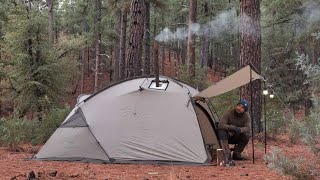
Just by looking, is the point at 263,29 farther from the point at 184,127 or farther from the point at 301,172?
the point at 301,172

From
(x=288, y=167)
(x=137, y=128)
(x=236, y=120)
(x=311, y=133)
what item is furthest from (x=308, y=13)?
(x=288, y=167)

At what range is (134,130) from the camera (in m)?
7.74

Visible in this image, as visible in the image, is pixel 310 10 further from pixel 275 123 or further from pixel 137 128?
pixel 137 128

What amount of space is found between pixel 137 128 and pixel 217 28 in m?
31.9

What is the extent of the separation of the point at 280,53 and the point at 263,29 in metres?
4.20

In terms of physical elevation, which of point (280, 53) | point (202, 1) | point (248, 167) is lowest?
point (248, 167)

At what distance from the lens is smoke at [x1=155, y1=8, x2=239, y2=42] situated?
34.1m

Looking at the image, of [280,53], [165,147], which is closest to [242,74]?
[165,147]

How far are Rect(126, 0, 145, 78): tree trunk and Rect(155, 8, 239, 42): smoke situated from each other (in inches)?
780

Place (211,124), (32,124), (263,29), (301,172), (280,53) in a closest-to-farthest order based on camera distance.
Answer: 1. (301,172)
2. (211,124)
3. (32,124)
4. (280,53)
5. (263,29)

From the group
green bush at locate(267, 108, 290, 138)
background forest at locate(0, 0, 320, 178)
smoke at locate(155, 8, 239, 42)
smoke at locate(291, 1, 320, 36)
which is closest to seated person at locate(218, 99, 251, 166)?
background forest at locate(0, 0, 320, 178)

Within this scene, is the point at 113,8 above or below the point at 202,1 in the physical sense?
below

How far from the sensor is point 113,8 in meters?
20.4

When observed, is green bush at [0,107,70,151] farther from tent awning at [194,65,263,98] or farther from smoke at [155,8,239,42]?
smoke at [155,8,239,42]
